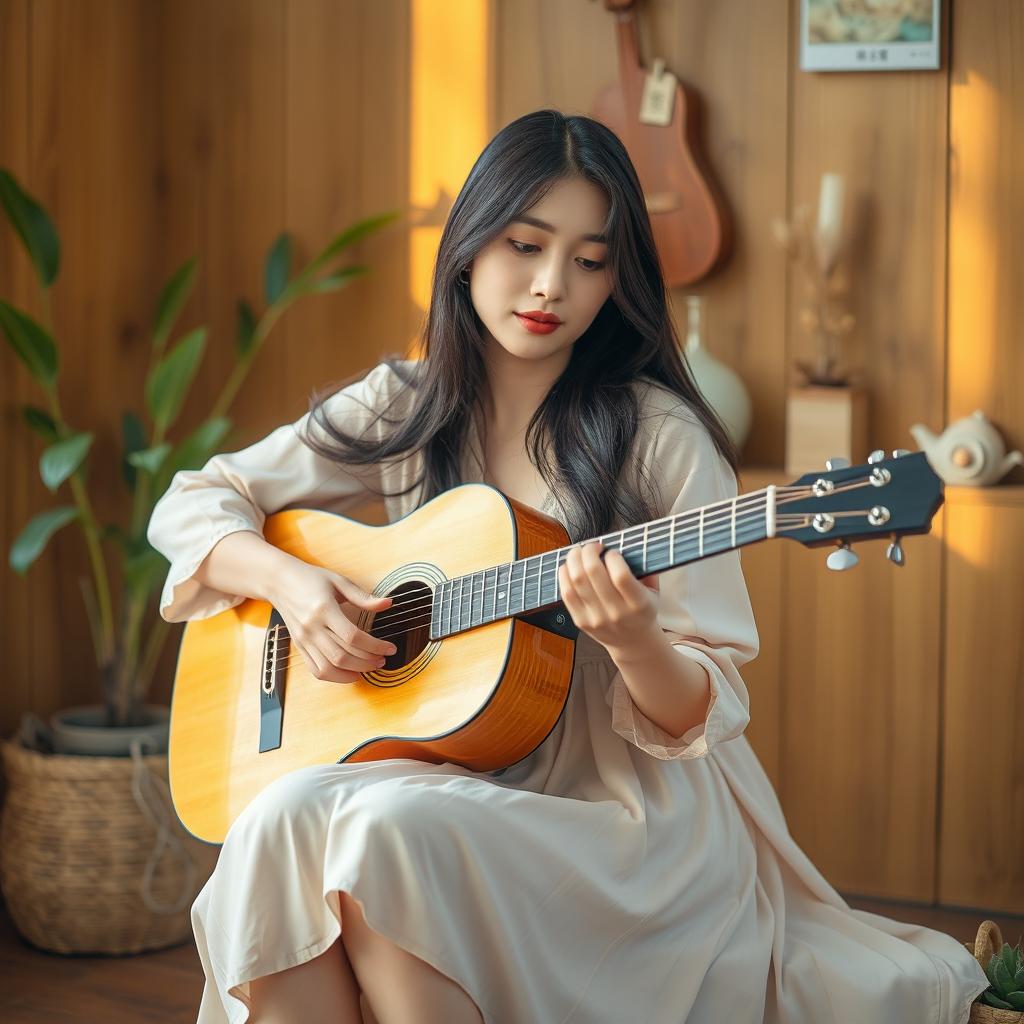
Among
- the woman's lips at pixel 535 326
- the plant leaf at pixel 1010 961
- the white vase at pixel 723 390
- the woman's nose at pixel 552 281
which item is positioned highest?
the woman's nose at pixel 552 281

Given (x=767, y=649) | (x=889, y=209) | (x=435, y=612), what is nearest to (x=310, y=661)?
(x=435, y=612)

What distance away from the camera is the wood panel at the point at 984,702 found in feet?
8.08

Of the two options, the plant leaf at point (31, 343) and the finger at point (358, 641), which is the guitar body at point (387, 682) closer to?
the finger at point (358, 641)

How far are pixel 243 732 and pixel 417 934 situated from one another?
0.51m

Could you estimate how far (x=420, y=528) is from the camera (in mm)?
1685

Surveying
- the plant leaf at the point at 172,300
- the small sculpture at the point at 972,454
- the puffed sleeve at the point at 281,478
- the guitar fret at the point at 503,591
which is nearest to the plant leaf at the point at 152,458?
the plant leaf at the point at 172,300

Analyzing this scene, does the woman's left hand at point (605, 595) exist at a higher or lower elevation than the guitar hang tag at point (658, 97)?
lower

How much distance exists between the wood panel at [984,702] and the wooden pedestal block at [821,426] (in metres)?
0.21

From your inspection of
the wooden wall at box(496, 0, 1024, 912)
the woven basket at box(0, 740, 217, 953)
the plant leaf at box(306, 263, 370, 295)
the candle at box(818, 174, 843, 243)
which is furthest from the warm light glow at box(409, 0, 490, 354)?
the woven basket at box(0, 740, 217, 953)

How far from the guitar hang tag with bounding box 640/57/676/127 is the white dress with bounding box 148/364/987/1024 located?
1.14 m

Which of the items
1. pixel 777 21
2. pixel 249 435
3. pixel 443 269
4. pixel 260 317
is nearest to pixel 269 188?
pixel 260 317

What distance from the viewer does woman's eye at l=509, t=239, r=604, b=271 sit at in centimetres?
165

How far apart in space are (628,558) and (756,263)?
5.08ft

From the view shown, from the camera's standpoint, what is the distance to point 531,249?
1.66 m
